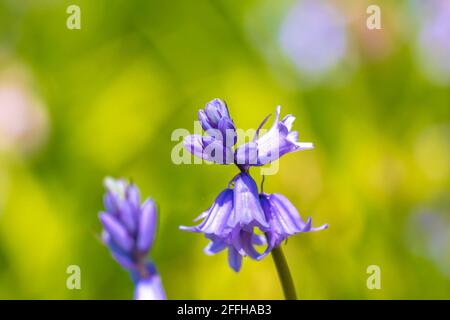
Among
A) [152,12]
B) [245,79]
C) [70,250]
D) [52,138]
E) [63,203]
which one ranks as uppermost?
[152,12]

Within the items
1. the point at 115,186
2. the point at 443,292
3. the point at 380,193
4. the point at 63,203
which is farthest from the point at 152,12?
the point at 115,186

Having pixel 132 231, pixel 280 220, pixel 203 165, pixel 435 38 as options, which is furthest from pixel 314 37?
pixel 280 220

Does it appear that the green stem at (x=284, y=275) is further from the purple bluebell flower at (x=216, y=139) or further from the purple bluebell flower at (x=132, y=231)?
the purple bluebell flower at (x=132, y=231)

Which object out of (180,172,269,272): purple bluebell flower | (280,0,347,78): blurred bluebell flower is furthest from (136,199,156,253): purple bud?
(280,0,347,78): blurred bluebell flower

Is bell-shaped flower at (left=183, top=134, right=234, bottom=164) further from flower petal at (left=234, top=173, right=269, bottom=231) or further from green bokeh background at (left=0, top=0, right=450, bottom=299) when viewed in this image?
green bokeh background at (left=0, top=0, right=450, bottom=299)

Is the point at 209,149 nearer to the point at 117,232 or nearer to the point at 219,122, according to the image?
the point at 219,122

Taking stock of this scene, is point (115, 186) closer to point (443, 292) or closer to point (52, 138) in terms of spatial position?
point (443, 292)
